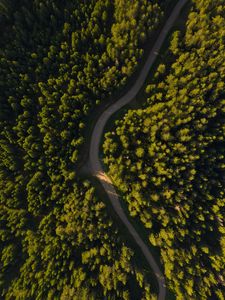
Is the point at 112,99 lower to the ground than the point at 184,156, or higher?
higher

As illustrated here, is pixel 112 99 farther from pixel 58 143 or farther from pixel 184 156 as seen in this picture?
pixel 184 156

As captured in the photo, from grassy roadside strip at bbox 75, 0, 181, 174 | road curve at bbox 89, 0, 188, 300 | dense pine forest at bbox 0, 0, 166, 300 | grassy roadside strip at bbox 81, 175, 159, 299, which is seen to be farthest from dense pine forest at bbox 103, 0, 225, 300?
dense pine forest at bbox 0, 0, 166, 300

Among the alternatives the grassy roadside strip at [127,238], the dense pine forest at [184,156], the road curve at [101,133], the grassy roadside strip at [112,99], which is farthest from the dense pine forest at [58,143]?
the dense pine forest at [184,156]

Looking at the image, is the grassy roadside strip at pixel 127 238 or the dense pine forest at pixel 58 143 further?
the grassy roadside strip at pixel 127 238

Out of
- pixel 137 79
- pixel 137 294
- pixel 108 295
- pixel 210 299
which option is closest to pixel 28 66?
pixel 137 79

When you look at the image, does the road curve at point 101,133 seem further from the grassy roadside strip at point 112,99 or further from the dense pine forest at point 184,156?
the dense pine forest at point 184,156

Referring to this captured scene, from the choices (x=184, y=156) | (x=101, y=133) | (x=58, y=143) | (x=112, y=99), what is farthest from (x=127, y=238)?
(x=112, y=99)
